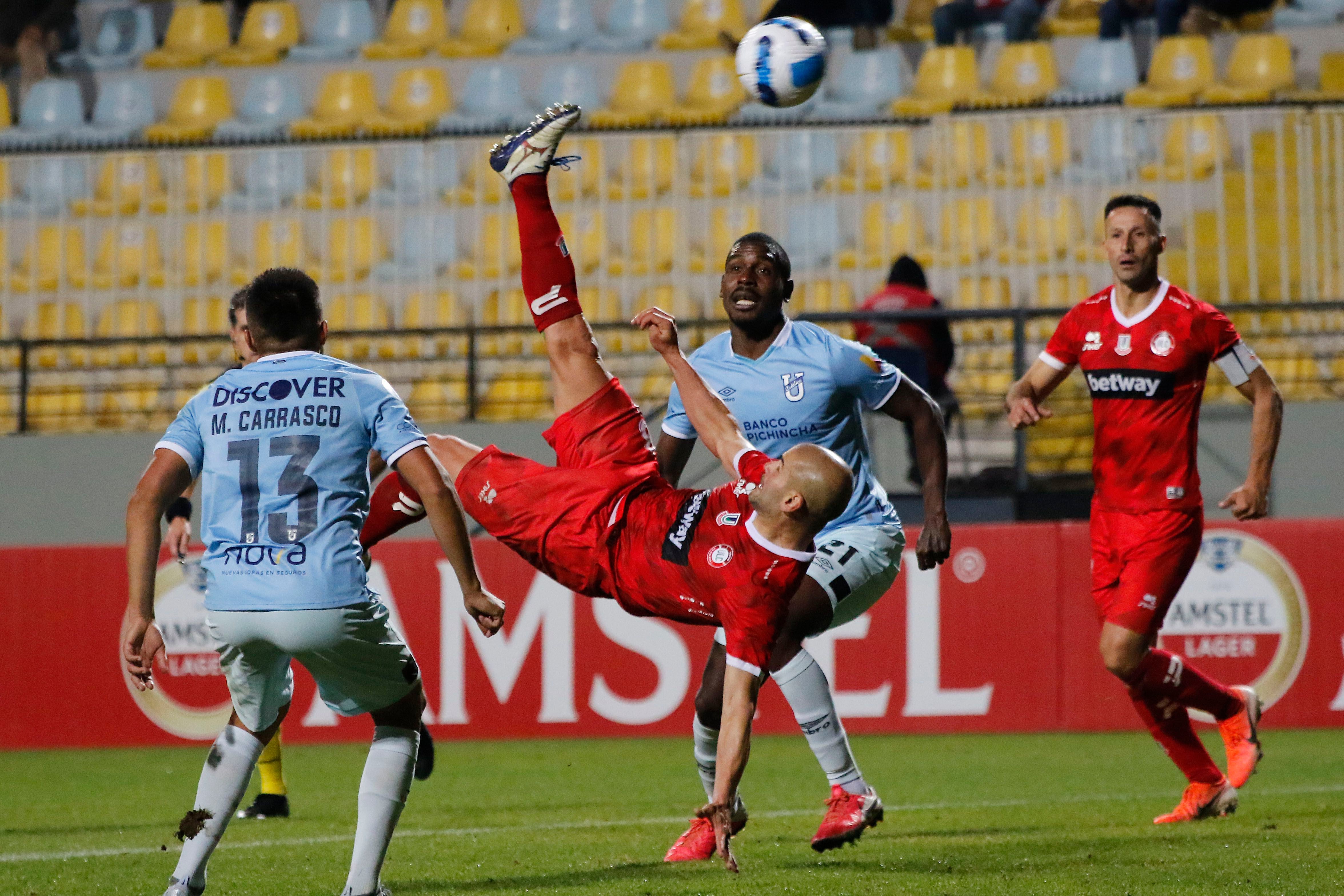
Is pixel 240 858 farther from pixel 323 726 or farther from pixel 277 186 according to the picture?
pixel 277 186

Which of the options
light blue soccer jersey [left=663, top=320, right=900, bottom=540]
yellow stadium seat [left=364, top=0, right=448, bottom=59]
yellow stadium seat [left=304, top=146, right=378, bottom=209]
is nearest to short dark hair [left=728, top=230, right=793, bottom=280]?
light blue soccer jersey [left=663, top=320, right=900, bottom=540]

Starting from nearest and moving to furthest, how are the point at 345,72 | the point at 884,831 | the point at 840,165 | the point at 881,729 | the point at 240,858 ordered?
the point at 240,858
the point at 884,831
the point at 881,729
the point at 840,165
the point at 345,72

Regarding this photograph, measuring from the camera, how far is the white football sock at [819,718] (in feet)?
19.3

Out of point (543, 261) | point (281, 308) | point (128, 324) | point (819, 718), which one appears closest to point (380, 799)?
point (281, 308)

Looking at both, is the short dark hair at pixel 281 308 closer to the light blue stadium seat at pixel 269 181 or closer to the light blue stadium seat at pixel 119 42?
the light blue stadium seat at pixel 269 181

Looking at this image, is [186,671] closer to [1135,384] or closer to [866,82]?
[1135,384]

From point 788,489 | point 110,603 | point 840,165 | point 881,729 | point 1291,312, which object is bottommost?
point 881,729

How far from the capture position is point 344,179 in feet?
47.9

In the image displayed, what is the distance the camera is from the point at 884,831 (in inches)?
265

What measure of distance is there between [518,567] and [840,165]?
4876 mm

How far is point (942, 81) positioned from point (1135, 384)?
9306 mm

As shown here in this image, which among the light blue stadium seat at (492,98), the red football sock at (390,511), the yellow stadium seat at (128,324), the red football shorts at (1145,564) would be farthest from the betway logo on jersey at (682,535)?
the light blue stadium seat at (492,98)

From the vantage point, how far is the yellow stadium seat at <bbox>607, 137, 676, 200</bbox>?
14.2 metres

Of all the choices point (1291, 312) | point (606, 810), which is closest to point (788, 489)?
point (606, 810)
